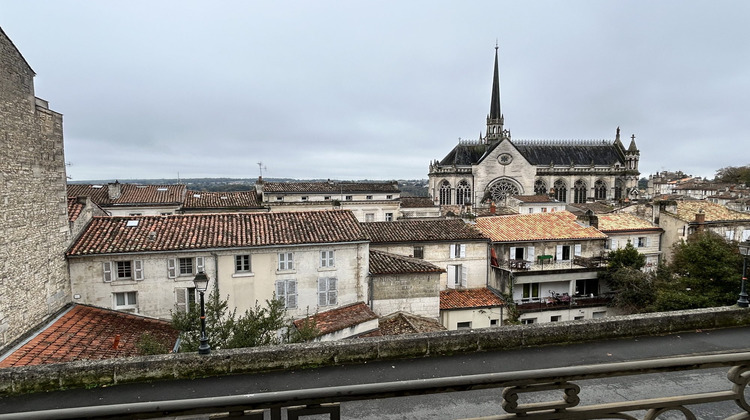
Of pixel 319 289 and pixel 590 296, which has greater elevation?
pixel 319 289

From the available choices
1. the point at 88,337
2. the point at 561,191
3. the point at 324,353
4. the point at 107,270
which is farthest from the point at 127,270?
the point at 561,191

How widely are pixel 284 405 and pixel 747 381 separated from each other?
9.66ft

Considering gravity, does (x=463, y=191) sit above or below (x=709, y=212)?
above

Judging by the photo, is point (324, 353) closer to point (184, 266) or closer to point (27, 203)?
point (27, 203)

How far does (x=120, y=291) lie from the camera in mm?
16234

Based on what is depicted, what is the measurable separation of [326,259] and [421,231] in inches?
337

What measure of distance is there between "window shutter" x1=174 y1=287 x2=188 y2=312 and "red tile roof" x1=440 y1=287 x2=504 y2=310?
12.5m

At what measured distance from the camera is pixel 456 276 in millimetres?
25469

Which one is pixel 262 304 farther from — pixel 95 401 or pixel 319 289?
pixel 95 401

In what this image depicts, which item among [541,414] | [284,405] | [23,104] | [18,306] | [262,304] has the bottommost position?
[262,304]

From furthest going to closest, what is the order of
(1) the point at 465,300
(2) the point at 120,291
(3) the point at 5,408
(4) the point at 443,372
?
(1) the point at 465,300 → (2) the point at 120,291 → (4) the point at 443,372 → (3) the point at 5,408

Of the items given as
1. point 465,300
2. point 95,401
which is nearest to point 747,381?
point 95,401

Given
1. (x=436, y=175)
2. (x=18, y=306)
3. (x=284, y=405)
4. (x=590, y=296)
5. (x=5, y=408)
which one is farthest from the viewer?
(x=436, y=175)

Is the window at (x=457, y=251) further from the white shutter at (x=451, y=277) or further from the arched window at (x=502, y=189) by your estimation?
the arched window at (x=502, y=189)
